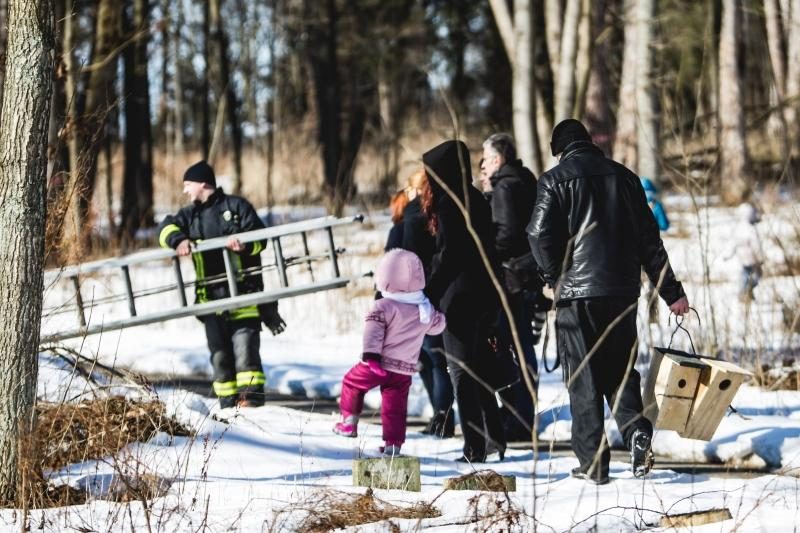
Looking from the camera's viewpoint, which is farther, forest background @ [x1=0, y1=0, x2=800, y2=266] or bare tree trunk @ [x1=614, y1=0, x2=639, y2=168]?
bare tree trunk @ [x1=614, y1=0, x2=639, y2=168]

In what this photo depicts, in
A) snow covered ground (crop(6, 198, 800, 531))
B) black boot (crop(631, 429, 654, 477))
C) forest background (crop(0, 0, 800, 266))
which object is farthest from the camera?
forest background (crop(0, 0, 800, 266))

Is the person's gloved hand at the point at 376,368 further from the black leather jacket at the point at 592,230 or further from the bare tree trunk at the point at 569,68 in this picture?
the bare tree trunk at the point at 569,68

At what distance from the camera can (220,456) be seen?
6801mm

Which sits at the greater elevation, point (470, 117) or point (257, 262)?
point (470, 117)

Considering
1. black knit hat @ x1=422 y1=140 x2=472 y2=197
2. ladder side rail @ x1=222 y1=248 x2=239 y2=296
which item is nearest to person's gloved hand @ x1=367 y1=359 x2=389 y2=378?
black knit hat @ x1=422 y1=140 x2=472 y2=197

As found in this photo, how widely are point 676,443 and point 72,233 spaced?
424cm

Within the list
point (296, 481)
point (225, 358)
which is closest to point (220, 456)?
point (296, 481)

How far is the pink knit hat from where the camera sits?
22.8 ft

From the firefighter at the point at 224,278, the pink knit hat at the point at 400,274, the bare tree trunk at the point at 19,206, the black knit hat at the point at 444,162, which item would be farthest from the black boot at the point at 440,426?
the bare tree trunk at the point at 19,206

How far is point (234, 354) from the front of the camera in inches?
342

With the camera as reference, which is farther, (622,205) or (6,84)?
(622,205)

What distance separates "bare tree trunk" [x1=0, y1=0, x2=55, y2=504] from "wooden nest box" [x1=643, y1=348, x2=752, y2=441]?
9.82 ft

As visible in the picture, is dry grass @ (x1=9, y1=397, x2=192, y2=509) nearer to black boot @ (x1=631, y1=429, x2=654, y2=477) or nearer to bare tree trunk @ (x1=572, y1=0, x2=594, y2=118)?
black boot @ (x1=631, y1=429, x2=654, y2=477)

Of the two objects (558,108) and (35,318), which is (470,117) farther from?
(35,318)
